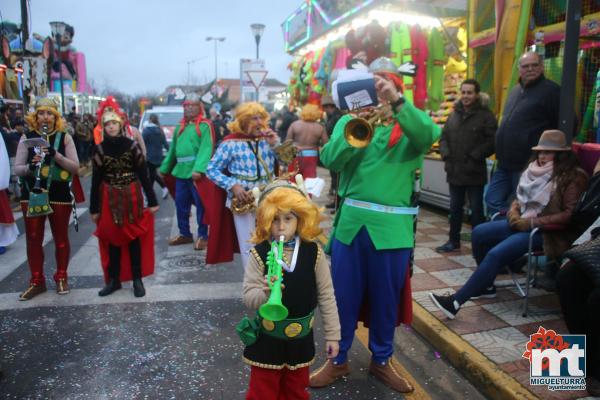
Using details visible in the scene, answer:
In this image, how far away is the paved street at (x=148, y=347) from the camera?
309cm

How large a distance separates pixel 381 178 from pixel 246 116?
1.74 m

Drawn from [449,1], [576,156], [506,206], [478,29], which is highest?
[449,1]

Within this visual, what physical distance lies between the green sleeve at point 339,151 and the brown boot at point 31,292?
3364 millimetres

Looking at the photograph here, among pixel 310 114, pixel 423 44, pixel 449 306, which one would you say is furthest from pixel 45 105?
pixel 423 44

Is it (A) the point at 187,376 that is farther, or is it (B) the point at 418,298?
(B) the point at 418,298

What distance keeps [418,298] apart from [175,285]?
2433 mm

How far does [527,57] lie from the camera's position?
482 centimetres

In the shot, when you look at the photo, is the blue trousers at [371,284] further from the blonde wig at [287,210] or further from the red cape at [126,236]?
the red cape at [126,236]

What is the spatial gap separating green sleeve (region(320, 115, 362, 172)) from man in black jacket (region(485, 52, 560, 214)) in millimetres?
2764

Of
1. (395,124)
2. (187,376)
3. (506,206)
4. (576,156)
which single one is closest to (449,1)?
(506,206)

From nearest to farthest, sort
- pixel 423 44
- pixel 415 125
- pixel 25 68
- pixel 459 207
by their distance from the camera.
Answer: pixel 415 125 < pixel 459 207 < pixel 423 44 < pixel 25 68

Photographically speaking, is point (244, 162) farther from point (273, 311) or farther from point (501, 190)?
point (501, 190)

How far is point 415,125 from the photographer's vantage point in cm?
264

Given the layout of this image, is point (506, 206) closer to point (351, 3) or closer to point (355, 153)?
point (355, 153)
